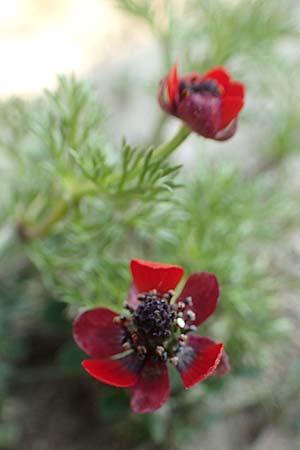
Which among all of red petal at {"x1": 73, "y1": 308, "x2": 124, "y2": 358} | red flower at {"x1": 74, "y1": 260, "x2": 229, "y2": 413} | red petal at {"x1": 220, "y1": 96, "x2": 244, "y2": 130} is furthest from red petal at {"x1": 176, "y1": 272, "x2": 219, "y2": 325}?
red petal at {"x1": 220, "y1": 96, "x2": 244, "y2": 130}

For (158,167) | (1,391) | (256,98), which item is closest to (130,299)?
(158,167)

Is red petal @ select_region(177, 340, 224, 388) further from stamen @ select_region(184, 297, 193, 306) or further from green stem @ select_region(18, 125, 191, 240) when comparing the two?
green stem @ select_region(18, 125, 191, 240)

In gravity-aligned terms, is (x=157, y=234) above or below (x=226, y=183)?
below

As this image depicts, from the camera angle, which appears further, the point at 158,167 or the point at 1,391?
the point at 1,391

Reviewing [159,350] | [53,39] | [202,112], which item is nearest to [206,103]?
[202,112]

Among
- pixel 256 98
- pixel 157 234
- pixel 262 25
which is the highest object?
pixel 262 25

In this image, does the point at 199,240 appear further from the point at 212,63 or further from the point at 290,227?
the point at 212,63
